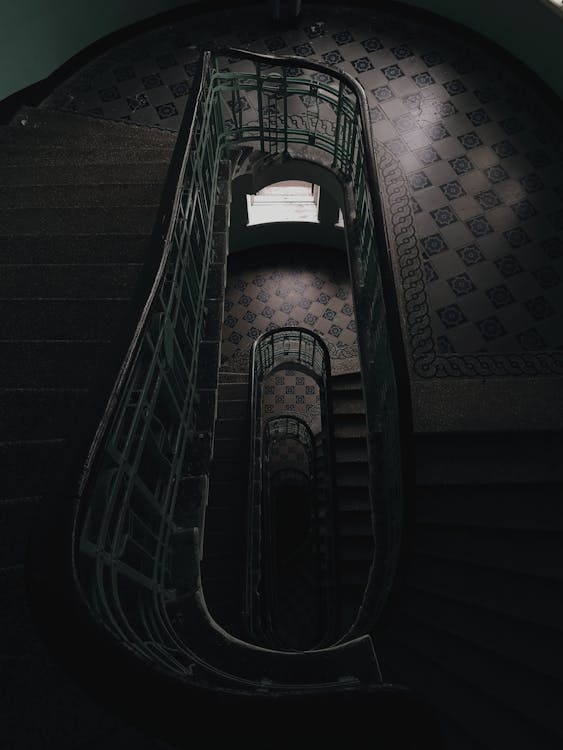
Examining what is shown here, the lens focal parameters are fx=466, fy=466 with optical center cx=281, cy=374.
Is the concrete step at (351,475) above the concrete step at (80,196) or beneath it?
beneath

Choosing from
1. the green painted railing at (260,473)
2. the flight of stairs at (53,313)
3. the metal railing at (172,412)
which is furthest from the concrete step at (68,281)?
the green painted railing at (260,473)

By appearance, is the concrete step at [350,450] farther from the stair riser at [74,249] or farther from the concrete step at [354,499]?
the stair riser at [74,249]

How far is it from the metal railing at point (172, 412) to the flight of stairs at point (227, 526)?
7.11 feet

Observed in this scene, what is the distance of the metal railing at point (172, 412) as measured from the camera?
128 cm

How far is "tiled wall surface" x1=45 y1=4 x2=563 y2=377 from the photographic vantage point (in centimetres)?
381

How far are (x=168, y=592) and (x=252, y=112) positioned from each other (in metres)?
4.88

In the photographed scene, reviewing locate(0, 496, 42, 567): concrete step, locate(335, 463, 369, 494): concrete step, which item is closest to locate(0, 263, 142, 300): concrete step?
locate(0, 496, 42, 567): concrete step

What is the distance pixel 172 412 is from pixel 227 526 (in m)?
3.08

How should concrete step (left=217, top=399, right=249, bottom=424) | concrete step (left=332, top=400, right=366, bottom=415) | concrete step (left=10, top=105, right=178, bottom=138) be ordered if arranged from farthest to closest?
concrete step (left=217, top=399, right=249, bottom=424) < concrete step (left=332, top=400, right=366, bottom=415) < concrete step (left=10, top=105, right=178, bottom=138)

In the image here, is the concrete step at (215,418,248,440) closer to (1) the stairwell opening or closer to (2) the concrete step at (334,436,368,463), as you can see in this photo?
(1) the stairwell opening

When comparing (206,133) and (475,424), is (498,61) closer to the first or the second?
(206,133)

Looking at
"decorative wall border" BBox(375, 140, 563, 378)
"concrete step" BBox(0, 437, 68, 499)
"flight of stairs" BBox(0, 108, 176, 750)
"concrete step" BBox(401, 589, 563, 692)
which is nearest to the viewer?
"flight of stairs" BBox(0, 108, 176, 750)

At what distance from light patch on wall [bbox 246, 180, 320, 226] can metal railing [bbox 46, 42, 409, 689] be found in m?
3.32

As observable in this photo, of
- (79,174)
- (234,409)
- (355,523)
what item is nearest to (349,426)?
(355,523)
